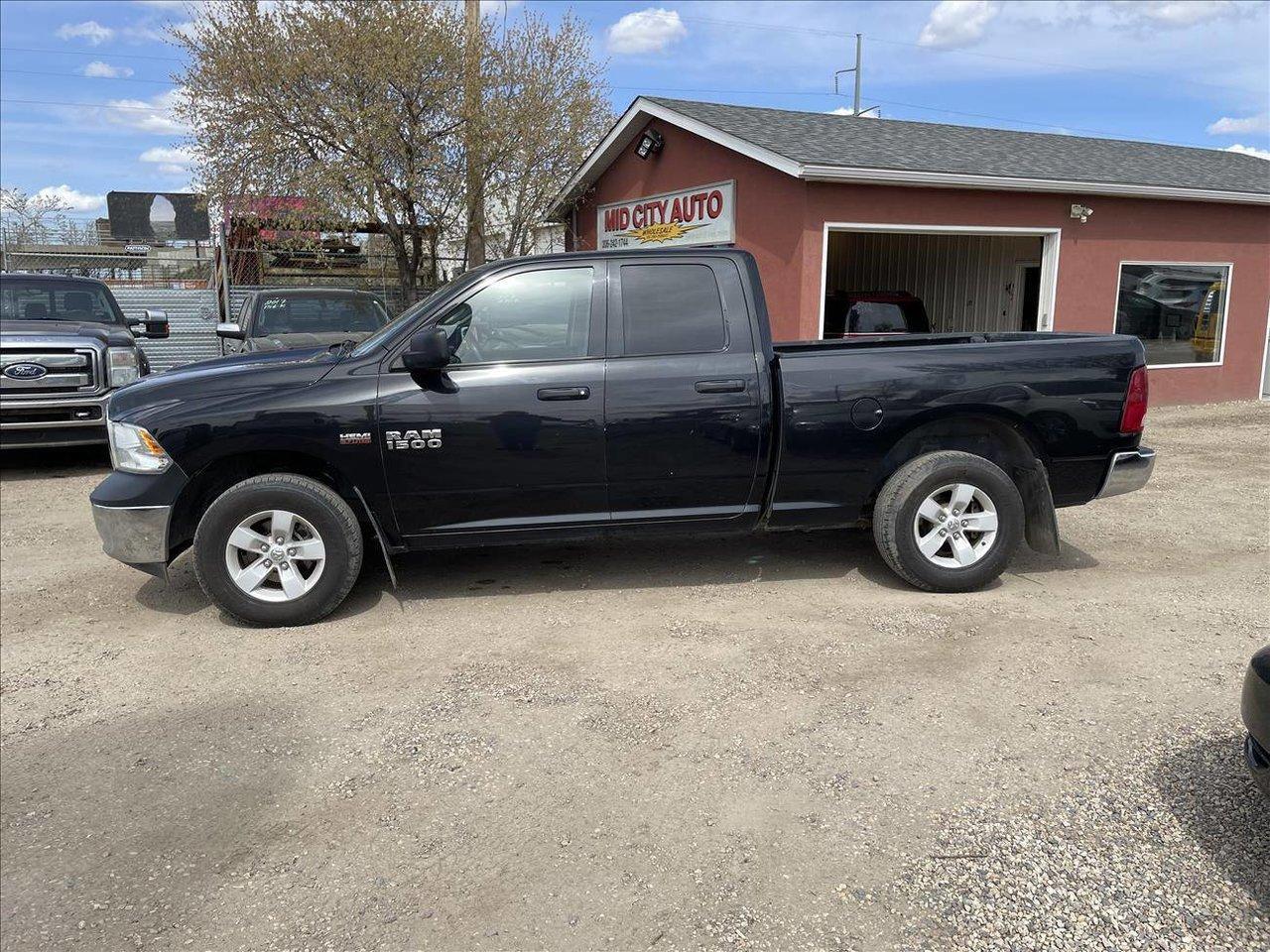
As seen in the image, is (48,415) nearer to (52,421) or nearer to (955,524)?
(52,421)

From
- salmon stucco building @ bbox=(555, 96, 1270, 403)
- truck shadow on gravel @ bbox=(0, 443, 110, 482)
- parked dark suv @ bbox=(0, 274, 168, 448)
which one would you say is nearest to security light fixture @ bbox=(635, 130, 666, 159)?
salmon stucco building @ bbox=(555, 96, 1270, 403)

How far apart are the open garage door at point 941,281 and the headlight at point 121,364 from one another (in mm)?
8758

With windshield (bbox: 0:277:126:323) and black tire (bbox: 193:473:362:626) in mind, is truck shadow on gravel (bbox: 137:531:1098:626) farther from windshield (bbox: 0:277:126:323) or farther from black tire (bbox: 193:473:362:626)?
windshield (bbox: 0:277:126:323)

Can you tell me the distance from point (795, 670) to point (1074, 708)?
1.15 m

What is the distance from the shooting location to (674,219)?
14445mm

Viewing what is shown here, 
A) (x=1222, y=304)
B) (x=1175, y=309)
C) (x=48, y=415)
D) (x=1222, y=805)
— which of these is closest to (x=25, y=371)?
(x=48, y=415)

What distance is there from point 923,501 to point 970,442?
52 cm

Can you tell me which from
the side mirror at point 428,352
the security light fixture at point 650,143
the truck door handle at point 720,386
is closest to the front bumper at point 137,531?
the side mirror at point 428,352

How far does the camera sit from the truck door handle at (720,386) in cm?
509

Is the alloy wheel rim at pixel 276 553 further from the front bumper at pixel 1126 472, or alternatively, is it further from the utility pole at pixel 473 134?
the utility pole at pixel 473 134

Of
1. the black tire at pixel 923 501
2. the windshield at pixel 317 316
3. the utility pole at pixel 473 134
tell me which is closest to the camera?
the black tire at pixel 923 501

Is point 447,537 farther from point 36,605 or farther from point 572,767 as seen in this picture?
point 36,605

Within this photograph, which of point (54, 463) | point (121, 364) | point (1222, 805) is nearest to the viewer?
point (1222, 805)

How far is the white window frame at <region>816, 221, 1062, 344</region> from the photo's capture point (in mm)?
11820
